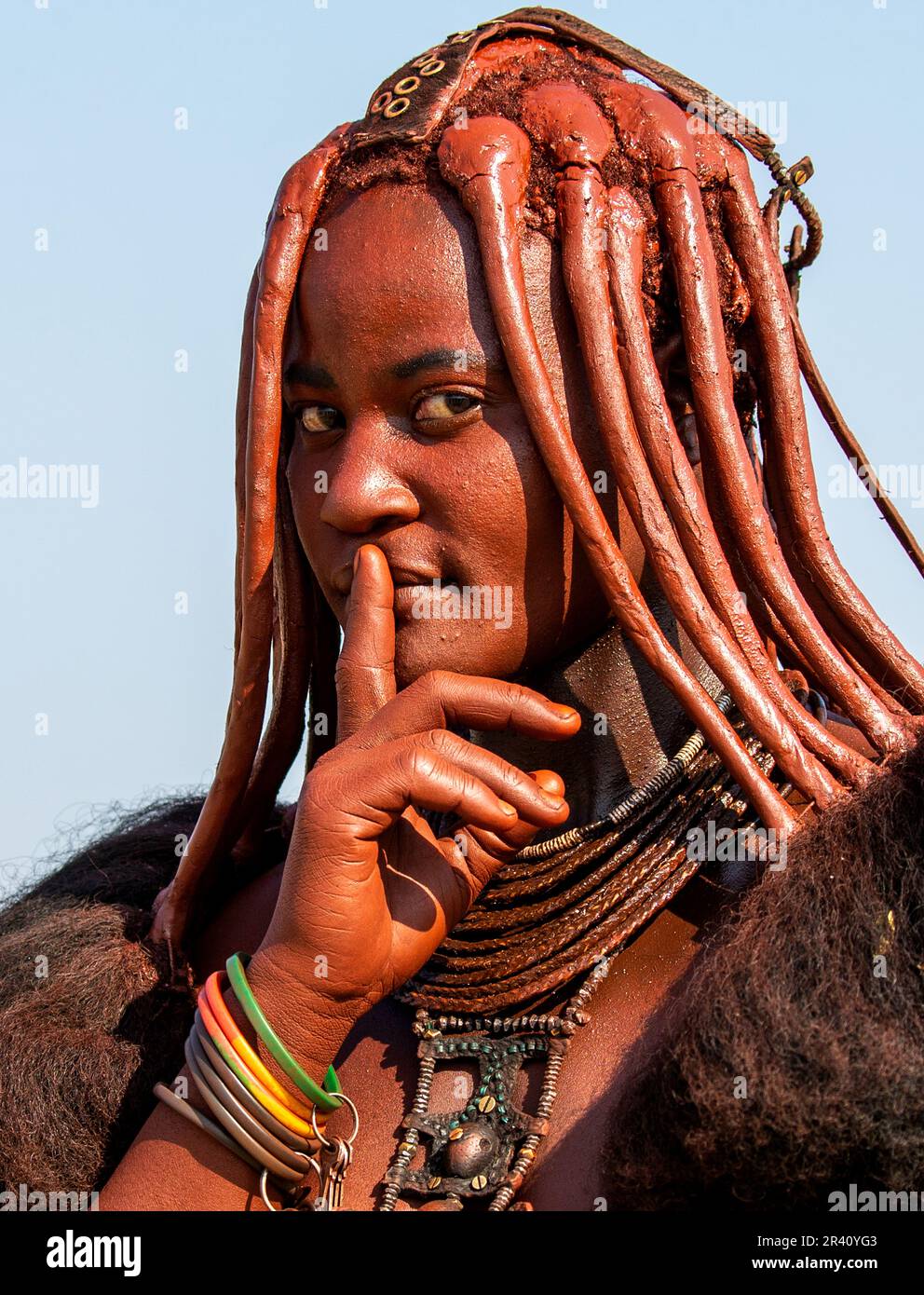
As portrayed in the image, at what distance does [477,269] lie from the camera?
11.8ft

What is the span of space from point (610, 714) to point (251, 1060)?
103 centimetres

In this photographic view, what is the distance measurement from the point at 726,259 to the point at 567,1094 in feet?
5.55

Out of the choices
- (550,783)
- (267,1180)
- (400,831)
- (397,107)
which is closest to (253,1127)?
(267,1180)

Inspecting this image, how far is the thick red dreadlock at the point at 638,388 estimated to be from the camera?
3.46 m

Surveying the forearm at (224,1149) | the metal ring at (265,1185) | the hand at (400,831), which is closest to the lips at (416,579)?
the hand at (400,831)

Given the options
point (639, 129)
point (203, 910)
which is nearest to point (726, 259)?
point (639, 129)

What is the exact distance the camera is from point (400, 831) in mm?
3479

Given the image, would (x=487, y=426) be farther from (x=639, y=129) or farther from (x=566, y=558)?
(x=639, y=129)

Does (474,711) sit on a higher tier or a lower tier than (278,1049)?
higher

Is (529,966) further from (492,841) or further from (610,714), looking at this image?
(610,714)

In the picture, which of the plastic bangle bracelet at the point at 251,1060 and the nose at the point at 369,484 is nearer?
the plastic bangle bracelet at the point at 251,1060

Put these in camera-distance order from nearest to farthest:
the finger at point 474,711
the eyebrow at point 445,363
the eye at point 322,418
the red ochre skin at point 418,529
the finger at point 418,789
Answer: the finger at point 418,789 → the finger at point 474,711 → the red ochre skin at point 418,529 → the eyebrow at point 445,363 → the eye at point 322,418

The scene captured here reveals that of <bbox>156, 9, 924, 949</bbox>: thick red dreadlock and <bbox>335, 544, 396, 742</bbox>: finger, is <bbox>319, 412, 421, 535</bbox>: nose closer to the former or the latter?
<bbox>335, 544, 396, 742</bbox>: finger

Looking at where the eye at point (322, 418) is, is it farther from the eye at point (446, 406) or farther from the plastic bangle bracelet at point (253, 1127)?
the plastic bangle bracelet at point (253, 1127)
